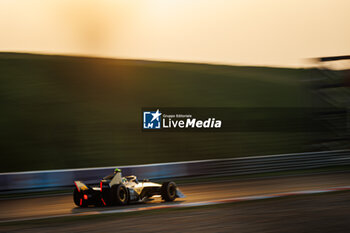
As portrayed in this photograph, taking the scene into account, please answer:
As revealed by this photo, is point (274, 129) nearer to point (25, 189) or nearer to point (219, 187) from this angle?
point (219, 187)

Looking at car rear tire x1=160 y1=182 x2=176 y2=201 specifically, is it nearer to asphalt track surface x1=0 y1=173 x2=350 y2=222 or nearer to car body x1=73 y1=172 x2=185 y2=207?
car body x1=73 y1=172 x2=185 y2=207

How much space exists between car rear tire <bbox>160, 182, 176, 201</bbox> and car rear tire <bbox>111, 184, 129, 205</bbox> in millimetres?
915

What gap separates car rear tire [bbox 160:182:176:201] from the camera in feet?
32.1

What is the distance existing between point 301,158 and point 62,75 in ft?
61.4

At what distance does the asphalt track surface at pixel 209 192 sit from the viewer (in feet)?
30.0

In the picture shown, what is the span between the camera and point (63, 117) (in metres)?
23.6

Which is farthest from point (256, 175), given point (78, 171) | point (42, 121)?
point (42, 121)

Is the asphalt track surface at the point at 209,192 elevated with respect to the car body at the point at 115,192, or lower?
lower

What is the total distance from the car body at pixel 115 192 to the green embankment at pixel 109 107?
10086mm

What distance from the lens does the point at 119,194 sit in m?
9.16
